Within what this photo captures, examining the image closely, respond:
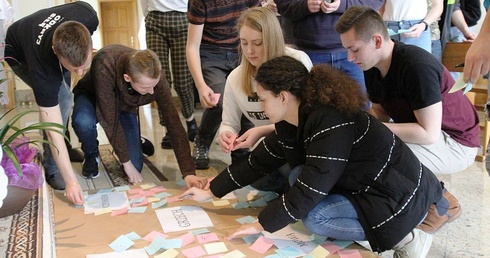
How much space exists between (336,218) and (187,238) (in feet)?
1.67

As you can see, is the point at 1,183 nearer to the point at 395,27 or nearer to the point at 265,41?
the point at 265,41

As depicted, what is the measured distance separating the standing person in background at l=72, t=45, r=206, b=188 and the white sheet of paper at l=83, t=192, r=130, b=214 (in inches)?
9.4

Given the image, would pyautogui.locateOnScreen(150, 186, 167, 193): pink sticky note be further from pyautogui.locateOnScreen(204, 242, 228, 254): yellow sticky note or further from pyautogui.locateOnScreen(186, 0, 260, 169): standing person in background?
pyautogui.locateOnScreen(204, 242, 228, 254): yellow sticky note

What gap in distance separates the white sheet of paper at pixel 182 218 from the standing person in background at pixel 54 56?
341 millimetres

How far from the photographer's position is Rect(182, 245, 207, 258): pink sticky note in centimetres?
154

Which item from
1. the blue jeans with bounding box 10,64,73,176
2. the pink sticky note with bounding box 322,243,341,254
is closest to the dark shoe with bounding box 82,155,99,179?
the blue jeans with bounding box 10,64,73,176

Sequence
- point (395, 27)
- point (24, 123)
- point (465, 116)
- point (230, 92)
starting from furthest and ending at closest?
1. point (24, 123)
2. point (395, 27)
3. point (230, 92)
4. point (465, 116)

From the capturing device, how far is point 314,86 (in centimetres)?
148

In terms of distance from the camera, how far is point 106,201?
6.49 feet

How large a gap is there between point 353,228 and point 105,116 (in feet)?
4.22

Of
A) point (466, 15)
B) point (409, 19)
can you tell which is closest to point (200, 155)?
point (409, 19)

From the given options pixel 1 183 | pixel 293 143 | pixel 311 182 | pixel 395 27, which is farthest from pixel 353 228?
pixel 395 27

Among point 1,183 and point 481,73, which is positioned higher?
point 481,73

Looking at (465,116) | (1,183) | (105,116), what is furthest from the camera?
(105,116)
